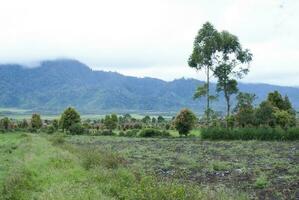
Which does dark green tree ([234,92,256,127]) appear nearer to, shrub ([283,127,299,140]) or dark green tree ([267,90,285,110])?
dark green tree ([267,90,285,110])

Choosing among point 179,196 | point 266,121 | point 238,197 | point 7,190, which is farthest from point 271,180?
point 266,121

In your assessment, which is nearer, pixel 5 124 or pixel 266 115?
pixel 266 115

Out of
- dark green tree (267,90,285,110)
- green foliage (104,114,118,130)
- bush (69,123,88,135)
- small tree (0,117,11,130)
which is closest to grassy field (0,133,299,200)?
dark green tree (267,90,285,110)

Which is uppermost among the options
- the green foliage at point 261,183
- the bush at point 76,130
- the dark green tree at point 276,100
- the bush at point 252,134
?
the dark green tree at point 276,100

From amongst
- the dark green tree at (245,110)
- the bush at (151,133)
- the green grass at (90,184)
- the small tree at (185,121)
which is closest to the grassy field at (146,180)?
the green grass at (90,184)

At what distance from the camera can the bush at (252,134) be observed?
2520 inches

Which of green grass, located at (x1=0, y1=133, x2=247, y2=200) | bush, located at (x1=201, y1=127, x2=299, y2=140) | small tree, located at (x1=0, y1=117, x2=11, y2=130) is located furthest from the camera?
small tree, located at (x1=0, y1=117, x2=11, y2=130)

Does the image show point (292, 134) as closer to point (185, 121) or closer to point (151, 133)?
point (185, 121)

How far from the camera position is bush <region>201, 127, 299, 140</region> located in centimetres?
6400

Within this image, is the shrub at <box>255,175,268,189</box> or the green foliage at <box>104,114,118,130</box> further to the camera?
the green foliage at <box>104,114,118,130</box>

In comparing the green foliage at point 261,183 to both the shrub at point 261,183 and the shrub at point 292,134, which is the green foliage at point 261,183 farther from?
the shrub at point 292,134

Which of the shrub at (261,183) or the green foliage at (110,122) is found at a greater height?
the shrub at (261,183)

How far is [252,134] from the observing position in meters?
66.2

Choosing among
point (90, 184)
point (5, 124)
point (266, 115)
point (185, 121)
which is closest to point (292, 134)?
point (266, 115)
